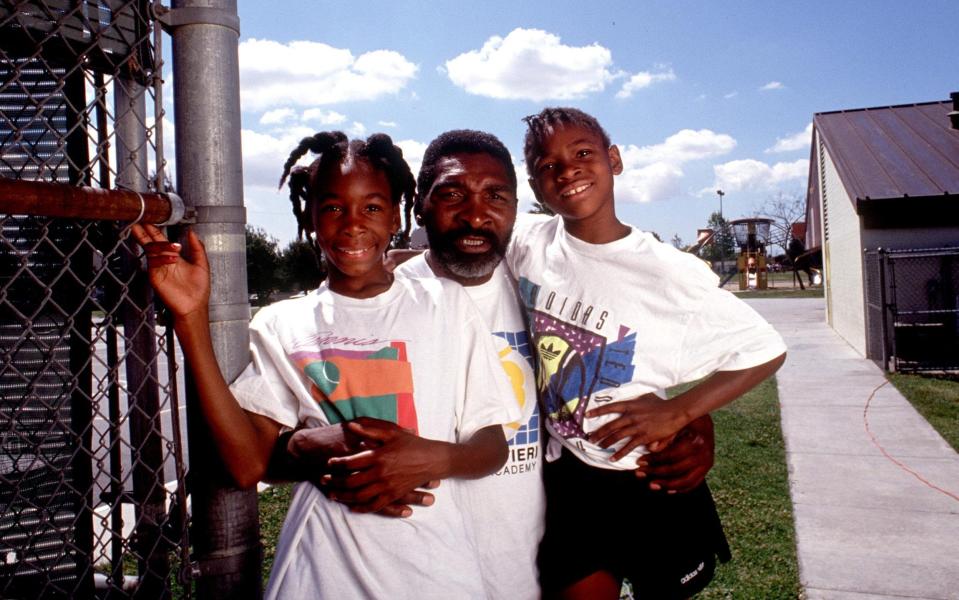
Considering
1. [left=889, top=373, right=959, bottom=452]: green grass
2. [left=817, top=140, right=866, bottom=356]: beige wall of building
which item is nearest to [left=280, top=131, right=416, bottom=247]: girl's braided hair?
[left=889, top=373, right=959, bottom=452]: green grass

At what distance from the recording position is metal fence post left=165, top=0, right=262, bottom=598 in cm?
172

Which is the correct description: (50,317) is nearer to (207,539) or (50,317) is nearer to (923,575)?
(207,539)

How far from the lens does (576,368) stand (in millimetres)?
2131

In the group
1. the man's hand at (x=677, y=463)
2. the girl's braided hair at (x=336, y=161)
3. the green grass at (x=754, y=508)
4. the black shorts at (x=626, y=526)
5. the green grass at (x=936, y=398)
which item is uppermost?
the girl's braided hair at (x=336, y=161)

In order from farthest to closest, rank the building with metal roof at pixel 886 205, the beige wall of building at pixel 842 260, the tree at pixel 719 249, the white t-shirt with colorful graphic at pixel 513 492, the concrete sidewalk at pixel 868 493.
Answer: the tree at pixel 719 249 < the beige wall of building at pixel 842 260 < the building with metal roof at pixel 886 205 < the concrete sidewalk at pixel 868 493 < the white t-shirt with colorful graphic at pixel 513 492

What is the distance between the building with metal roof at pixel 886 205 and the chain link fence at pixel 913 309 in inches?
0.9

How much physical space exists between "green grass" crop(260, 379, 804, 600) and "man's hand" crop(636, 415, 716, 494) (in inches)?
79.1

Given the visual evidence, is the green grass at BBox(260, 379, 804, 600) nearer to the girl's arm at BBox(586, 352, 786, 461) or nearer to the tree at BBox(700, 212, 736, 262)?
the girl's arm at BBox(586, 352, 786, 461)

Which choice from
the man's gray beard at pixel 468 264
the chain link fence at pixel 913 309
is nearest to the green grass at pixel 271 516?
the man's gray beard at pixel 468 264

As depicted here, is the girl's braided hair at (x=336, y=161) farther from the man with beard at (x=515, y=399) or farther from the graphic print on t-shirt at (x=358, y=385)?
the graphic print on t-shirt at (x=358, y=385)

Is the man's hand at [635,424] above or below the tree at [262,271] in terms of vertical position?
below

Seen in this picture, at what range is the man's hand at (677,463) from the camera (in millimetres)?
2133

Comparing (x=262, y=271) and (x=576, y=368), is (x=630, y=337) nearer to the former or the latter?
(x=576, y=368)

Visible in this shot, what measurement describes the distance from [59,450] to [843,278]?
14.9m
